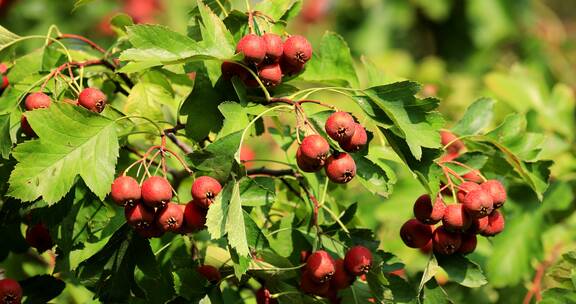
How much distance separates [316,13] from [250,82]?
188 inches

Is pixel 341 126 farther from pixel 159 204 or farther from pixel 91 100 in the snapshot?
pixel 91 100

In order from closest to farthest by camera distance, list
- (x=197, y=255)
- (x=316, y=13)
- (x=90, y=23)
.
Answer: (x=197, y=255)
(x=90, y=23)
(x=316, y=13)

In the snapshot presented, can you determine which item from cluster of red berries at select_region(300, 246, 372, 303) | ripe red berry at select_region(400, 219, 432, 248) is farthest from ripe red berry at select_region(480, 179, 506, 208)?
cluster of red berries at select_region(300, 246, 372, 303)

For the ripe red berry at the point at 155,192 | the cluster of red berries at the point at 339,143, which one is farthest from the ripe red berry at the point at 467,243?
the ripe red berry at the point at 155,192

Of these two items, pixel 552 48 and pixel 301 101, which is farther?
pixel 552 48

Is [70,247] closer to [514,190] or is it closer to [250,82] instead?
[250,82]

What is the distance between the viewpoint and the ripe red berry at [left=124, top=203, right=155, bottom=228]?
1.34 metres

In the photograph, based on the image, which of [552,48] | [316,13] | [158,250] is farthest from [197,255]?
[316,13]

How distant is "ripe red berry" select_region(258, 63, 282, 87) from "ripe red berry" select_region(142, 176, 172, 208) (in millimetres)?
265

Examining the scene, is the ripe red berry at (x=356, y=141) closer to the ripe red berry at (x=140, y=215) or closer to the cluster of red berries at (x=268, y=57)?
the cluster of red berries at (x=268, y=57)

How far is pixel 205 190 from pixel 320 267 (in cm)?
26

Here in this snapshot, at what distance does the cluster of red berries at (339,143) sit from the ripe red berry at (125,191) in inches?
11.3

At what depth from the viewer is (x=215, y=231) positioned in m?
1.29

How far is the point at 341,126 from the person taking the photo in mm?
1340
